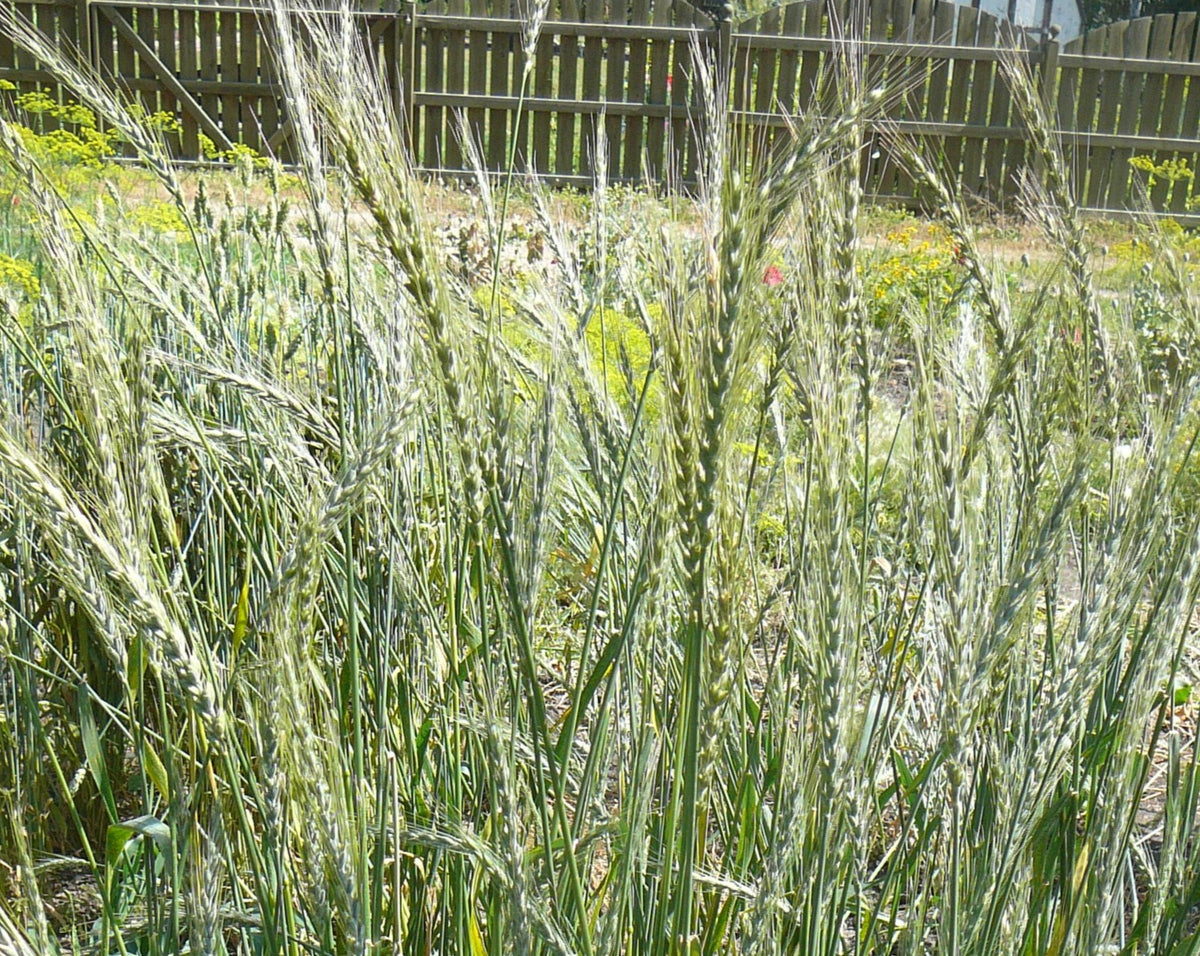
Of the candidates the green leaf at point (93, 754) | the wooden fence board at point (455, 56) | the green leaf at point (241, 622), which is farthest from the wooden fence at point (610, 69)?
the green leaf at point (93, 754)

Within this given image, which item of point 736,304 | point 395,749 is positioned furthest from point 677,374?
point 395,749

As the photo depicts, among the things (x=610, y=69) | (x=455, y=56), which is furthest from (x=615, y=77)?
(x=455, y=56)

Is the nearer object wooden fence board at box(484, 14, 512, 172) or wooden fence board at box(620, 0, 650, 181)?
wooden fence board at box(620, 0, 650, 181)

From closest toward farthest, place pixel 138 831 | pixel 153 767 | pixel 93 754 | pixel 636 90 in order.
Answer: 1. pixel 138 831
2. pixel 153 767
3. pixel 93 754
4. pixel 636 90

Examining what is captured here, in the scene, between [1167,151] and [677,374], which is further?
[1167,151]

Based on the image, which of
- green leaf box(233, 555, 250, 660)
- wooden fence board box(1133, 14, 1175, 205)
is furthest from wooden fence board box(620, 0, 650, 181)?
green leaf box(233, 555, 250, 660)

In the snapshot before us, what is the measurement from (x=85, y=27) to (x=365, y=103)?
10048 millimetres

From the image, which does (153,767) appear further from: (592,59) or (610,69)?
(592,59)

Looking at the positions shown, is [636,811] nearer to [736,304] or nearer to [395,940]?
[395,940]

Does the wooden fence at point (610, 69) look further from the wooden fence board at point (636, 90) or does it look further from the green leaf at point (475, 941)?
the green leaf at point (475, 941)

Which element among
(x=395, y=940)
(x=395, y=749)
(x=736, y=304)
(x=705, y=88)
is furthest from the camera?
(x=395, y=749)

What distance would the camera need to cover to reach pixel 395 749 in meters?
1.29

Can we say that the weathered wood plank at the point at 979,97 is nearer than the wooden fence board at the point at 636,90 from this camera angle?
No

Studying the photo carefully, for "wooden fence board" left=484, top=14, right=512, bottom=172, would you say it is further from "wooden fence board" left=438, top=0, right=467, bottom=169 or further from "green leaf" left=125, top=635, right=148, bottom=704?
"green leaf" left=125, top=635, right=148, bottom=704
